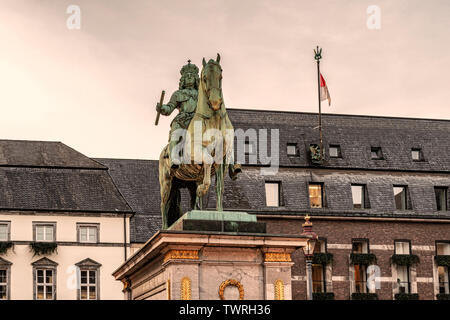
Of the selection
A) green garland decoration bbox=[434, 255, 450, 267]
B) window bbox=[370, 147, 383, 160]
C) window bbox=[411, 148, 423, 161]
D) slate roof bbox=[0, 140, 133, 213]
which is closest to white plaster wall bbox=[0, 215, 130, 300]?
slate roof bbox=[0, 140, 133, 213]

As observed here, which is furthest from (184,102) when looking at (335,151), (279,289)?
(335,151)

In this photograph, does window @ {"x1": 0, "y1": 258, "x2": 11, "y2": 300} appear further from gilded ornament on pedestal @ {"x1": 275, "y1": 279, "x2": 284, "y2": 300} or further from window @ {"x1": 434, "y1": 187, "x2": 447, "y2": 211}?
gilded ornament on pedestal @ {"x1": 275, "y1": 279, "x2": 284, "y2": 300}

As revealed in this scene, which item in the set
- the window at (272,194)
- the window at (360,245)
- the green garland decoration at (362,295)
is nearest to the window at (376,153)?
the window at (360,245)

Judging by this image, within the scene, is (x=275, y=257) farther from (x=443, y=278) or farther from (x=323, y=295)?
(x=443, y=278)

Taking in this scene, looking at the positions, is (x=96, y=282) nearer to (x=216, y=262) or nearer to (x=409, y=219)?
(x=409, y=219)

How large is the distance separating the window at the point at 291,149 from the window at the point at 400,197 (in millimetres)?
6900

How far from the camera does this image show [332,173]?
60656 mm

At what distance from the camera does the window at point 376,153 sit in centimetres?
6244

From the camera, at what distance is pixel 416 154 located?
209 feet

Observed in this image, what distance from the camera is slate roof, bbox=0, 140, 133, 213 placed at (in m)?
68.1

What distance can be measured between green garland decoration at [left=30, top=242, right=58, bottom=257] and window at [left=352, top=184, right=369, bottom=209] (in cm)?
2148

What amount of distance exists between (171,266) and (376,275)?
4488cm

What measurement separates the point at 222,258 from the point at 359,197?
147 feet
